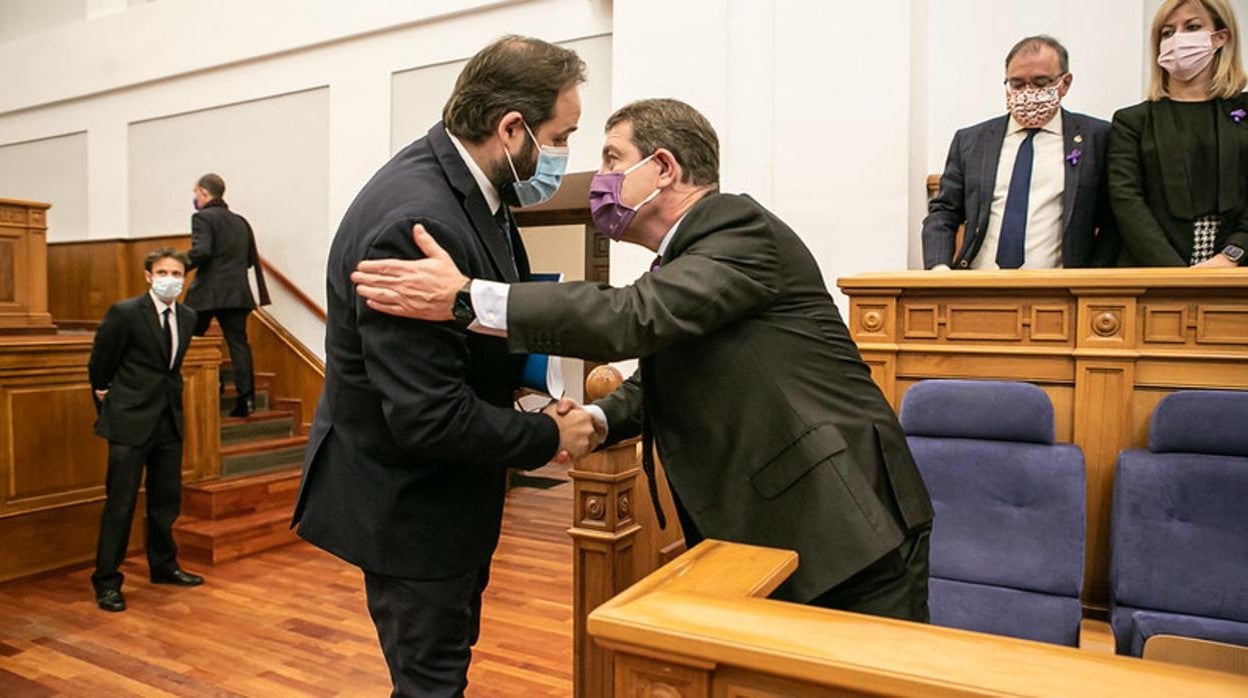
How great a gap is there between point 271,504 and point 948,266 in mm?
3352

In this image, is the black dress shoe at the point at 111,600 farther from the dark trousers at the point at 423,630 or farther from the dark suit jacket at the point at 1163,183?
the dark suit jacket at the point at 1163,183

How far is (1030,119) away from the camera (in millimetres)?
2670

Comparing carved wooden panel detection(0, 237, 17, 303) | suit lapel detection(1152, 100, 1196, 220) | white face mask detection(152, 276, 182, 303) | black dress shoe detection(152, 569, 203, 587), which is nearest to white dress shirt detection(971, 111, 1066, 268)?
suit lapel detection(1152, 100, 1196, 220)

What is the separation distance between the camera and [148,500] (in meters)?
3.56

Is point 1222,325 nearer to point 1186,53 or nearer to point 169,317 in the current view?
point 1186,53

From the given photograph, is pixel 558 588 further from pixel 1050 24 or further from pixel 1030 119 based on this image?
pixel 1050 24

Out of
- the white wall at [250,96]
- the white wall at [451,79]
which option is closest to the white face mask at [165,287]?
the white wall at [451,79]

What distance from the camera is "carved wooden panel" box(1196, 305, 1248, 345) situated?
81.2 inches

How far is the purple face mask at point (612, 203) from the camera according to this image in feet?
4.38

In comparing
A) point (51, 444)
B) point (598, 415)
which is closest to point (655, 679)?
point (598, 415)

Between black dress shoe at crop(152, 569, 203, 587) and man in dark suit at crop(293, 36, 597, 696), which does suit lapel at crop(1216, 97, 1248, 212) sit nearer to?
man in dark suit at crop(293, 36, 597, 696)

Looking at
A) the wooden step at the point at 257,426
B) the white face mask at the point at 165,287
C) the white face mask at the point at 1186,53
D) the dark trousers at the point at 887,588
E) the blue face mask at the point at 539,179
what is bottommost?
the wooden step at the point at 257,426

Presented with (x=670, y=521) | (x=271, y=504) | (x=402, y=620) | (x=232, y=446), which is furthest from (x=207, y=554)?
(x=402, y=620)

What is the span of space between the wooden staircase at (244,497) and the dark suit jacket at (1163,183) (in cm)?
371
